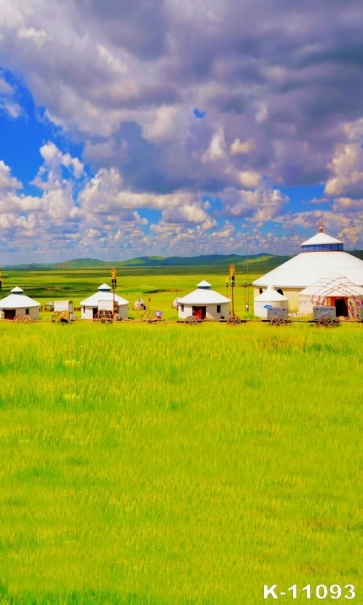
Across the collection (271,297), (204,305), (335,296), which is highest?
(271,297)

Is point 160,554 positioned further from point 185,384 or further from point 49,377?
point 49,377

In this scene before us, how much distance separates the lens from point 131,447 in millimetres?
9766

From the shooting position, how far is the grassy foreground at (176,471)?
5660 millimetres

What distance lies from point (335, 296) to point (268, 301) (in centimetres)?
707

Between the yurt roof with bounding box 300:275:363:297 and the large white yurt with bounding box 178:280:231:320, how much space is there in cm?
795

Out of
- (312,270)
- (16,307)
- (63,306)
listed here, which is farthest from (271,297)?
(16,307)

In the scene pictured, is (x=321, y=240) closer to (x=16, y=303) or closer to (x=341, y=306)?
(x=341, y=306)

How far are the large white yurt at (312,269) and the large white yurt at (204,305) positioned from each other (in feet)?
21.6

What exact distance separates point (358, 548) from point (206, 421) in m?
5.27

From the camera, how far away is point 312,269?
51000 mm

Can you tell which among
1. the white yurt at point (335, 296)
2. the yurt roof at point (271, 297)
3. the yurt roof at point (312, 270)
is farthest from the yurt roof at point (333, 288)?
the yurt roof at point (271, 297)

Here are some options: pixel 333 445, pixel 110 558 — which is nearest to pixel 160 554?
pixel 110 558

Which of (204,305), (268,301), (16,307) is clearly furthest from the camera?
(16,307)

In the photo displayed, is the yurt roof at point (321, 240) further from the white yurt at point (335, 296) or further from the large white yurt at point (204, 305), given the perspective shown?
the large white yurt at point (204, 305)
